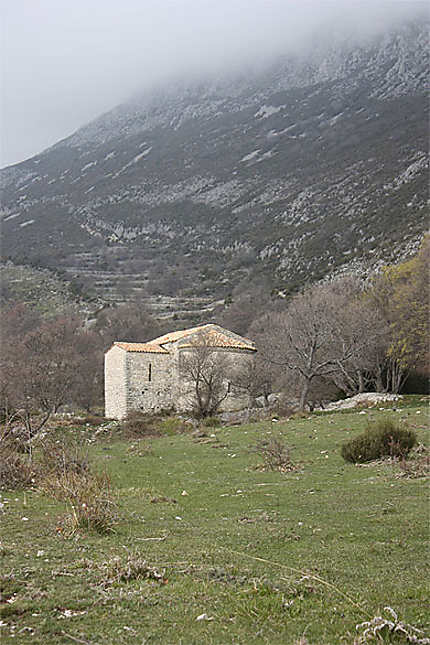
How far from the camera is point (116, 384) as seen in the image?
147 ft

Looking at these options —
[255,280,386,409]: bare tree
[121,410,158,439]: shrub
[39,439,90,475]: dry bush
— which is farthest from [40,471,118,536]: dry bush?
[255,280,386,409]: bare tree

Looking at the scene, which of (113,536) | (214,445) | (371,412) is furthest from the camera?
(371,412)

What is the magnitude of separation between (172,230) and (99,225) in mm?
17144

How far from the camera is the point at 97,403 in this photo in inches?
2231

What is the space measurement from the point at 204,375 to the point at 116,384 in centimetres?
826

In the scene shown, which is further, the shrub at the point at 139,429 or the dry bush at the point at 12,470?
the shrub at the point at 139,429

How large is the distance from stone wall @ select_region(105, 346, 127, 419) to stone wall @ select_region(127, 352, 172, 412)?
0.42 metres

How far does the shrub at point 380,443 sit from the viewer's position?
15705mm

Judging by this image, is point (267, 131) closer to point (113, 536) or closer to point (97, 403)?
point (97, 403)

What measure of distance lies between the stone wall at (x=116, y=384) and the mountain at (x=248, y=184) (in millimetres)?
32249

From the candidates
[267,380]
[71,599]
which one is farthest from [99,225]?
[71,599]

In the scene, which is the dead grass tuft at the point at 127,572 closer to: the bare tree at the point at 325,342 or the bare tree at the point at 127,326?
the bare tree at the point at 325,342

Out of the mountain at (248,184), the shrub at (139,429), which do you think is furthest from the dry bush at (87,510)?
the mountain at (248,184)

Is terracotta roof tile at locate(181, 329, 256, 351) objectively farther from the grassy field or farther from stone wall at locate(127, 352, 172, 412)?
the grassy field
